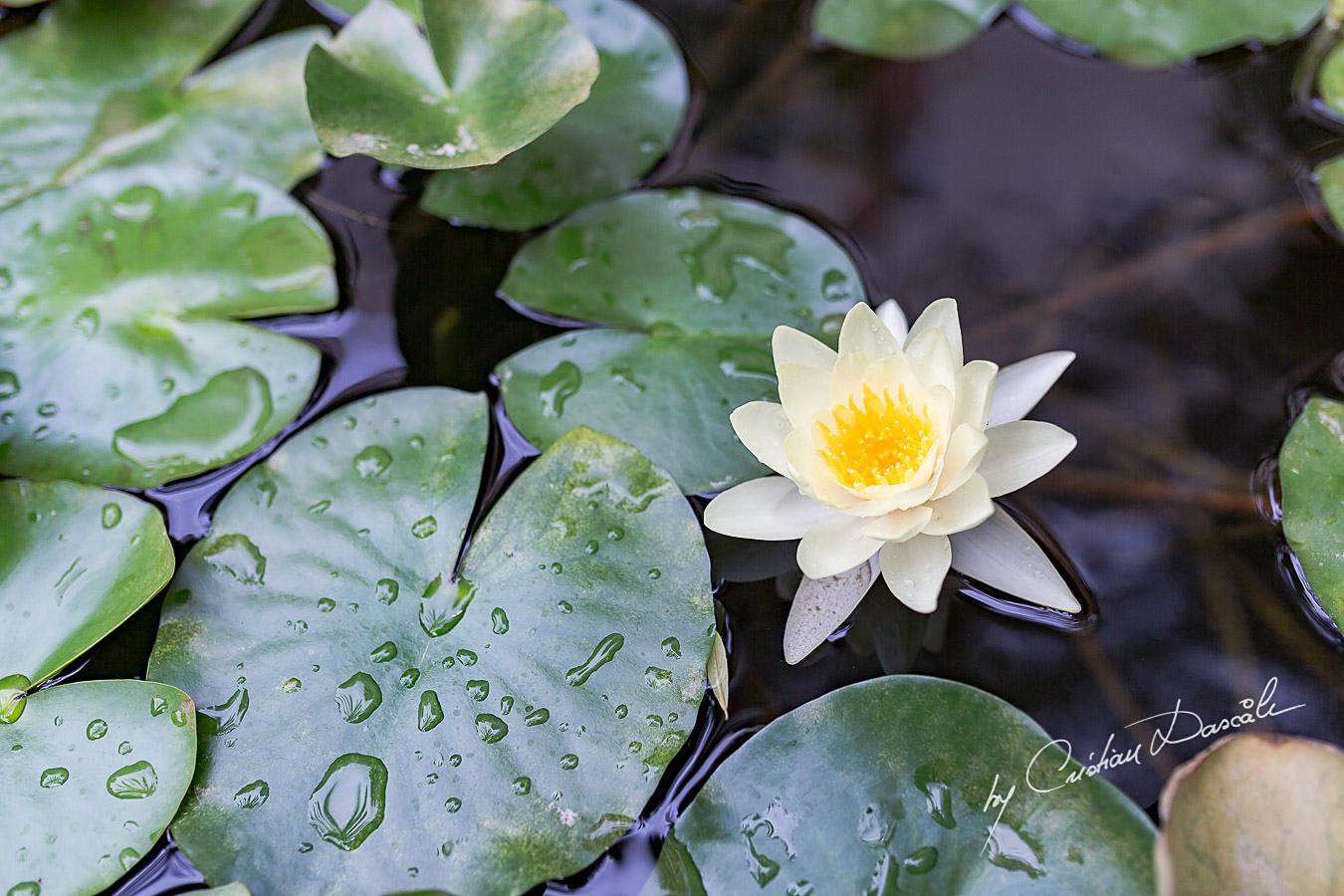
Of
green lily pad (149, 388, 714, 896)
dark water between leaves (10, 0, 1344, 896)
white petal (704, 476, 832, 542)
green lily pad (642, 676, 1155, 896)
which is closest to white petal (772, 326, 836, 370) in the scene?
white petal (704, 476, 832, 542)

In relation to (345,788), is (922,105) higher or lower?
higher

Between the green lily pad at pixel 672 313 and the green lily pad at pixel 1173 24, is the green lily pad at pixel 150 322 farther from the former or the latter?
the green lily pad at pixel 1173 24

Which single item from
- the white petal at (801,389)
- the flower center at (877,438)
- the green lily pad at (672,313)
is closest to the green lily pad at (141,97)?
the green lily pad at (672,313)

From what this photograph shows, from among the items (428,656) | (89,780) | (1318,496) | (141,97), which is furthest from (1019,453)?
(141,97)

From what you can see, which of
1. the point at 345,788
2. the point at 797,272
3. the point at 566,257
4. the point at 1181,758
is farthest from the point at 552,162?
the point at 1181,758

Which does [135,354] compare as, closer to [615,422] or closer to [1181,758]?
[615,422]

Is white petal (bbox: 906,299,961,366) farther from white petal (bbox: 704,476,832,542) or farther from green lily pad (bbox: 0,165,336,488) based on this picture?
green lily pad (bbox: 0,165,336,488)
